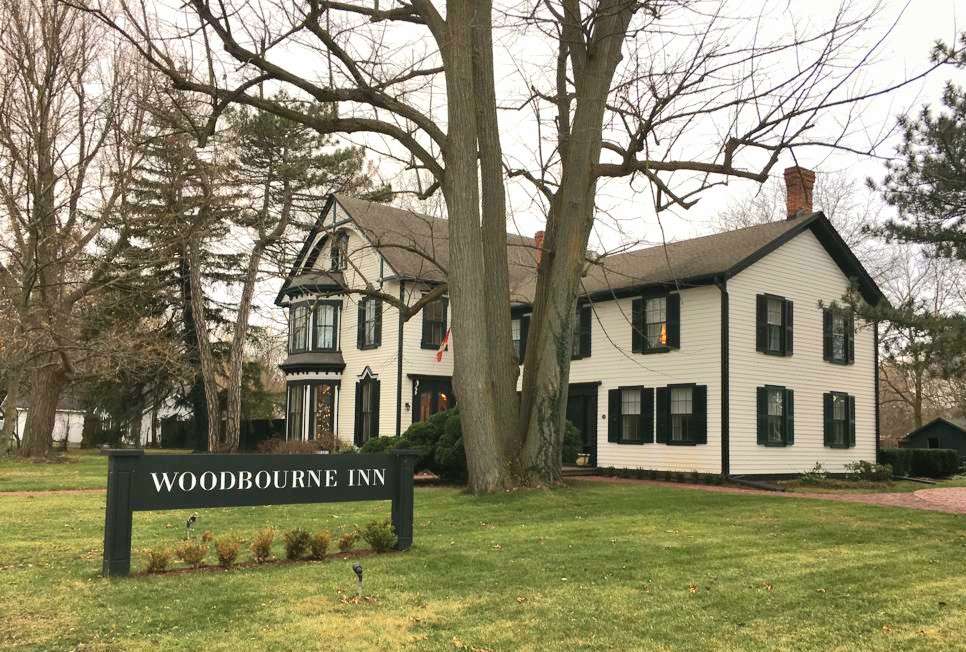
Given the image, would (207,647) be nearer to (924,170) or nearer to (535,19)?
(535,19)

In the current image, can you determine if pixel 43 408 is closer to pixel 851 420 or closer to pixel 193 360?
pixel 193 360

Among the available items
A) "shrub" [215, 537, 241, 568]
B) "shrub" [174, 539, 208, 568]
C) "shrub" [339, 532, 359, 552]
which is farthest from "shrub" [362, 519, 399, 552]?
"shrub" [174, 539, 208, 568]

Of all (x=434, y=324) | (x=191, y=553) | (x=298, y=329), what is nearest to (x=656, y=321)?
(x=434, y=324)

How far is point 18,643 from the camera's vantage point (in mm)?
5164

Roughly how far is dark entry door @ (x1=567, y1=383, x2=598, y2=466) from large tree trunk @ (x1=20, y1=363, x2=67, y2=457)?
15.4 metres

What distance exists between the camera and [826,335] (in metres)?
23.5

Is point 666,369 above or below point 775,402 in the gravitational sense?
above

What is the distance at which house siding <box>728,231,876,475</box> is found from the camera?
20.9 m

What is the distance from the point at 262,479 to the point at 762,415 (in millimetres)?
16222

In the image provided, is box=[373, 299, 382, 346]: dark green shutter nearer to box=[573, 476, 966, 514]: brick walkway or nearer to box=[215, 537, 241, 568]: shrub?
box=[573, 476, 966, 514]: brick walkway

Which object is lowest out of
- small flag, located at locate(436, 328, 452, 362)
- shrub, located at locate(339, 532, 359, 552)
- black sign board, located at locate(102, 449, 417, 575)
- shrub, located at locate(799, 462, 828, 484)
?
shrub, located at locate(799, 462, 828, 484)

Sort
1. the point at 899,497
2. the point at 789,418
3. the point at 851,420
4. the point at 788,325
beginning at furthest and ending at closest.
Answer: the point at 851,420 → the point at 788,325 → the point at 789,418 → the point at 899,497

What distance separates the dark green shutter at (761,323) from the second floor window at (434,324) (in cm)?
985

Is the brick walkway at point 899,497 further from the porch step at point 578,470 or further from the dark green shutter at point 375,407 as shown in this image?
the dark green shutter at point 375,407
